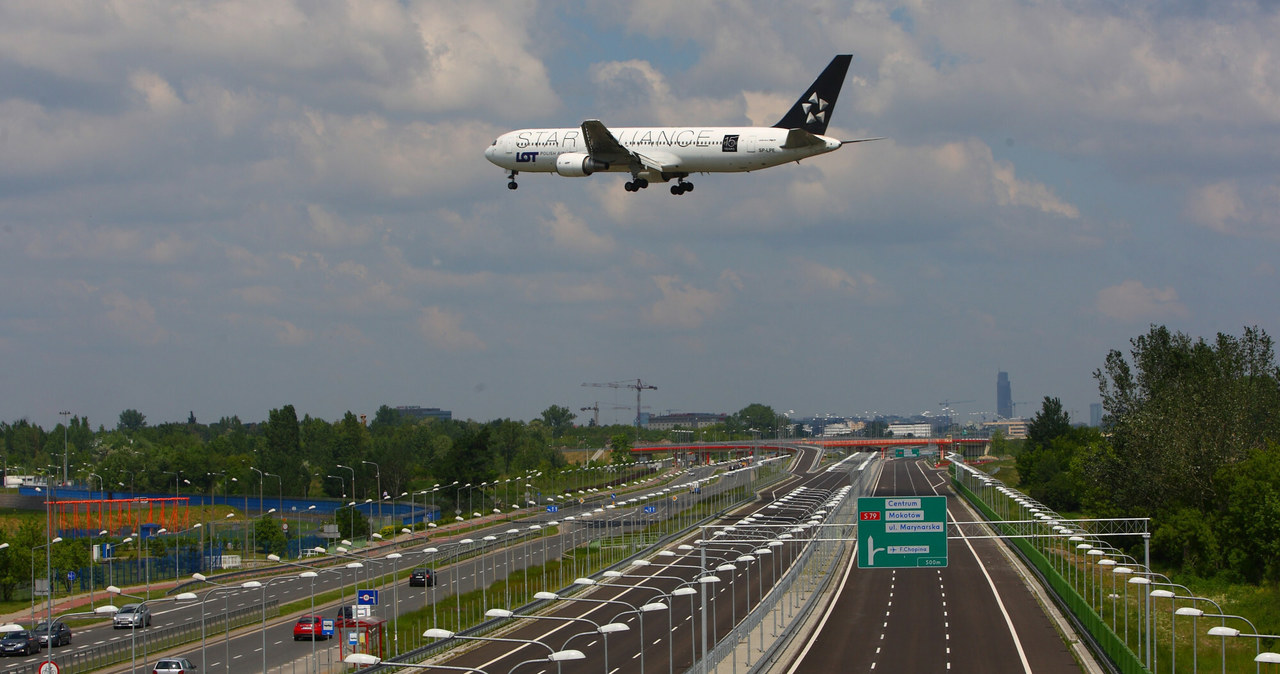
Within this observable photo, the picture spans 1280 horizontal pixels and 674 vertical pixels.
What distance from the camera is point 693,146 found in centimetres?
5931

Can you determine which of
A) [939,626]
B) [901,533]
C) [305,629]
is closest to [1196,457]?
[939,626]

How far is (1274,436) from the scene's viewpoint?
10950 centimetres

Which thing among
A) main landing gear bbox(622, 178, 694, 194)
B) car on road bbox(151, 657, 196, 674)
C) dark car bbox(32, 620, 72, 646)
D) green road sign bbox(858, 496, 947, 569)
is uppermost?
main landing gear bbox(622, 178, 694, 194)

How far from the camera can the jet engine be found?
60312mm

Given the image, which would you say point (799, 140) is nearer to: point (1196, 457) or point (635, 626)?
point (635, 626)

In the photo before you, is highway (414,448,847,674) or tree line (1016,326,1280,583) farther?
tree line (1016,326,1280,583)

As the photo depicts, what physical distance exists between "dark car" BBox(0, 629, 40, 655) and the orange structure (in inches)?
2333

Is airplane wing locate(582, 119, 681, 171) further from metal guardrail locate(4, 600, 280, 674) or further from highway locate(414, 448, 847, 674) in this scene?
metal guardrail locate(4, 600, 280, 674)

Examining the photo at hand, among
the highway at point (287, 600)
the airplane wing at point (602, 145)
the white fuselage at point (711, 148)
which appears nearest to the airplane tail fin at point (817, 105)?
the white fuselage at point (711, 148)

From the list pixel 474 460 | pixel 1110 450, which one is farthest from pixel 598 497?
pixel 1110 450

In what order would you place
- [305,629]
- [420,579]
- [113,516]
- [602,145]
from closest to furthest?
[602,145]
[305,629]
[420,579]
[113,516]

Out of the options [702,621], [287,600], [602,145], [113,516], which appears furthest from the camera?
[113,516]

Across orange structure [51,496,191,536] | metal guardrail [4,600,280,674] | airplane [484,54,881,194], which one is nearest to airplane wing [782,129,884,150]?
airplane [484,54,881,194]

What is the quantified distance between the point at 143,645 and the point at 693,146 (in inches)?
1342
